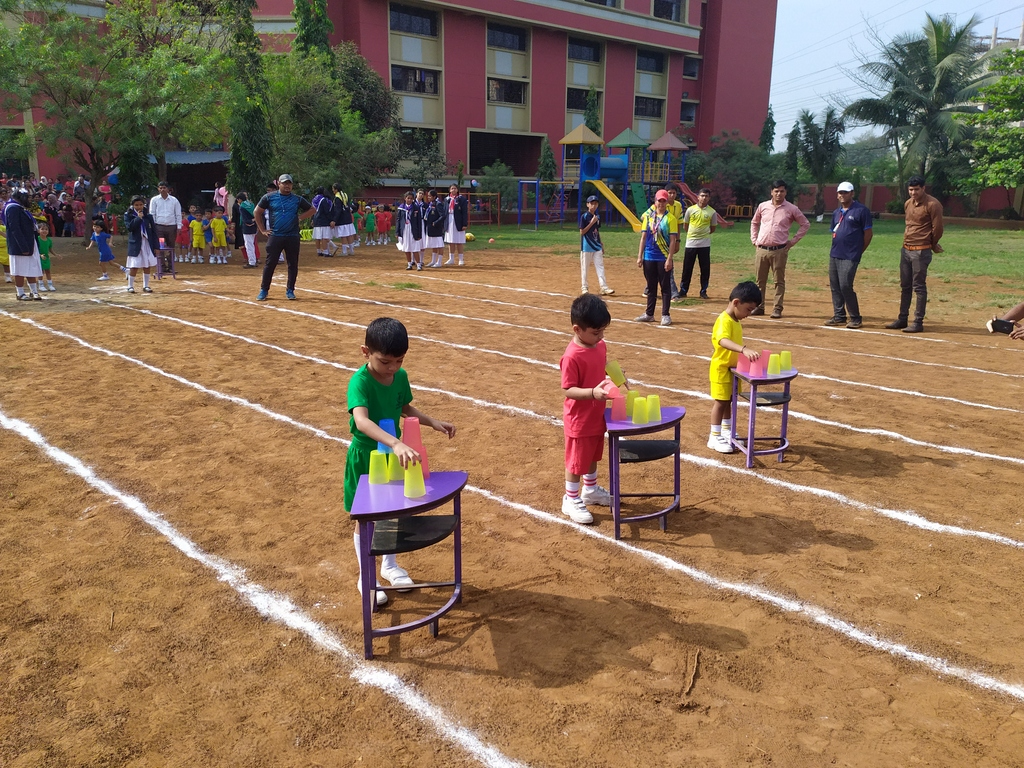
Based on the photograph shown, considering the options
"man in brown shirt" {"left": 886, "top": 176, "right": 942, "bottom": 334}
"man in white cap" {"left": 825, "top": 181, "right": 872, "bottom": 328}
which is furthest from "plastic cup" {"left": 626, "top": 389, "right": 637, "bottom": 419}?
"man in brown shirt" {"left": 886, "top": 176, "right": 942, "bottom": 334}

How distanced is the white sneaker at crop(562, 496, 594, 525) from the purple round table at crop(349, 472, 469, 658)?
1225 millimetres

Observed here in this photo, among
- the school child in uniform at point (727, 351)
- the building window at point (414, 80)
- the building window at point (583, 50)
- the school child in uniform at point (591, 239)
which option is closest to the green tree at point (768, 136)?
the building window at point (583, 50)

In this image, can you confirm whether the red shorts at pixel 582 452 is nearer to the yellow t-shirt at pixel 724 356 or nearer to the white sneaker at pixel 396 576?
the white sneaker at pixel 396 576

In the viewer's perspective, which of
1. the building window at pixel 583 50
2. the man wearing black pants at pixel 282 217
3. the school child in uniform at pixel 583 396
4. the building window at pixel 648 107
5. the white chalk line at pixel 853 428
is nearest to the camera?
the school child in uniform at pixel 583 396

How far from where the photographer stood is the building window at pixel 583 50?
4441cm

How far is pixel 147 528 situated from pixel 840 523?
14.5 ft

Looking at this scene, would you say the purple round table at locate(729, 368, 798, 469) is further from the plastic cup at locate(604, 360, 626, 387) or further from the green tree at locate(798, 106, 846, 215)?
the green tree at locate(798, 106, 846, 215)

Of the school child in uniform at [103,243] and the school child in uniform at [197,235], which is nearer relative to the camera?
the school child in uniform at [103,243]

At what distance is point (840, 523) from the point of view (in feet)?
16.1

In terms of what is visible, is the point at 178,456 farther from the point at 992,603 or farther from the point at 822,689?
the point at 992,603

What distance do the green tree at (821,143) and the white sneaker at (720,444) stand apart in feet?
145

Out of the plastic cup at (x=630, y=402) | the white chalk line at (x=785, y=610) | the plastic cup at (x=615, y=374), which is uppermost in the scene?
the plastic cup at (x=615, y=374)

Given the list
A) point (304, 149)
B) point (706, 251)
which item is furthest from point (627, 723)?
point (304, 149)

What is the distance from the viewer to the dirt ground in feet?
10.0
